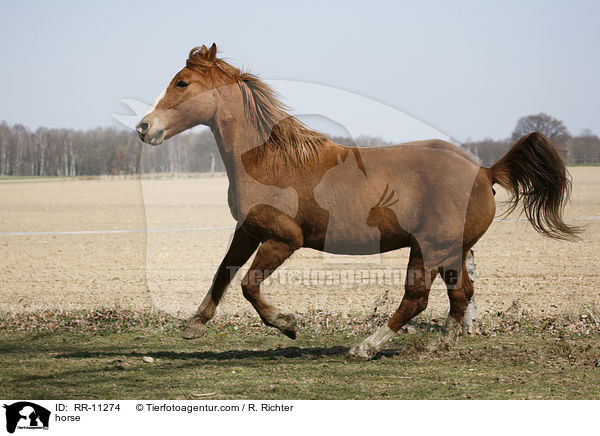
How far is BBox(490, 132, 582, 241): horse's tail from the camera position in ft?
17.5

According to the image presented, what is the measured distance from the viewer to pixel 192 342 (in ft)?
20.6

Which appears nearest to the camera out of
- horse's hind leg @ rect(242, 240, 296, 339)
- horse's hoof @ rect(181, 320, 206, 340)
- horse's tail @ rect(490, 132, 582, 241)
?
horse's hind leg @ rect(242, 240, 296, 339)

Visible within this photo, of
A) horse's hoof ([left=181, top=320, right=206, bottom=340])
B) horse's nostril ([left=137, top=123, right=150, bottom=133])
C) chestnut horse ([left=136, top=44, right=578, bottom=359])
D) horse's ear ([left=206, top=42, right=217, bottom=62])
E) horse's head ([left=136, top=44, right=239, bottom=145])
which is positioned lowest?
horse's hoof ([left=181, top=320, right=206, bottom=340])

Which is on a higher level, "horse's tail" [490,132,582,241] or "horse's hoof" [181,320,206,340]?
"horse's tail" [490,132,582,241]

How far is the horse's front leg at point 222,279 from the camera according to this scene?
525 cm

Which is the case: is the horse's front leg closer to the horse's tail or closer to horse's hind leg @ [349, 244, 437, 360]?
horse's hind leg @ [349, 244, 437, 360]

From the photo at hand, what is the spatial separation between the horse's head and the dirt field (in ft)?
6.13

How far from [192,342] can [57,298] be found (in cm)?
332

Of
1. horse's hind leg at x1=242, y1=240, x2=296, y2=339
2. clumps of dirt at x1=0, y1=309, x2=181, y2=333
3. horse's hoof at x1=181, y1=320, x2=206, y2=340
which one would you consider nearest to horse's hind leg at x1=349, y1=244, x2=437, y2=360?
horse's hind leg at x1=242, y1=240, x2=296, y2=339

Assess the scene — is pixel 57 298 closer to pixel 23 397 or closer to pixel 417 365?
pixel 23 397

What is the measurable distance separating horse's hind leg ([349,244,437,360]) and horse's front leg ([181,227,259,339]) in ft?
4.39
